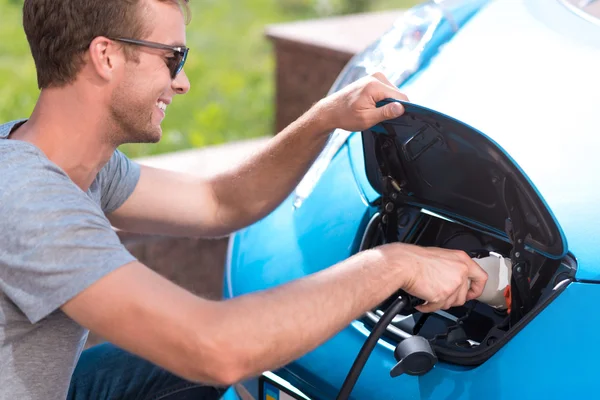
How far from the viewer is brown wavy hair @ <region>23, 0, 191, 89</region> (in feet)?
5.93

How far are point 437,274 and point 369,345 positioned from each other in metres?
0.19

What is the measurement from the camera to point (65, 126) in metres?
1.86

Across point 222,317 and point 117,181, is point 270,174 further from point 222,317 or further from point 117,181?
point 222,317

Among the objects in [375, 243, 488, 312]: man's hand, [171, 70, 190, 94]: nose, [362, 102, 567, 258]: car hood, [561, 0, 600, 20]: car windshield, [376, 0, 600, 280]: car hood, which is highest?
[561, 0, 600, 20]: car windshield

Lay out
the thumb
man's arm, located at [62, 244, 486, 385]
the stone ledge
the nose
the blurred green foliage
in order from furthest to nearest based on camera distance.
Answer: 1. the blurred green foliage
2. the stone ledge
3. the nose
4. the thumb
5. man's arm, located at [62, 244, 486, 385]

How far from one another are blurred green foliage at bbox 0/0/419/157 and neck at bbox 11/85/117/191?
3174 millimetres

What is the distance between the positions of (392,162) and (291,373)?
0.50m

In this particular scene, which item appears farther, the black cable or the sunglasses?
the sunglasses

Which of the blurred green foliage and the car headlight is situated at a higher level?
the car headlight

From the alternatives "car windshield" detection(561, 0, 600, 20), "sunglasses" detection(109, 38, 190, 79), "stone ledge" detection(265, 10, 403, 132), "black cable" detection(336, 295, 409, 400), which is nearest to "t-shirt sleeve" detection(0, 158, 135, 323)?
"sunglasses" detection(109, 38, 190, 79)

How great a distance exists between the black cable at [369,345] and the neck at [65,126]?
72 cm

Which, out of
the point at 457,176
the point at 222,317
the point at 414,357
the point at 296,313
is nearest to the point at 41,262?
the point at 222,317

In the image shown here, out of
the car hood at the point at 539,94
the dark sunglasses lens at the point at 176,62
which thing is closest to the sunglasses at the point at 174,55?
the dark sunglasses lens at the point at 176,62

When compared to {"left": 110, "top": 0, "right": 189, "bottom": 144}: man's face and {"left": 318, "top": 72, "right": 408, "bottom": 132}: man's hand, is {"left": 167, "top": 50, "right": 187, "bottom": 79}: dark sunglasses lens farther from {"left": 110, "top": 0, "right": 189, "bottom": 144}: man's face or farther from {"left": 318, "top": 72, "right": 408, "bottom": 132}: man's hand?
{"left": 318, "top": 72, "right": 408, "bottom": 132}: man's hand
